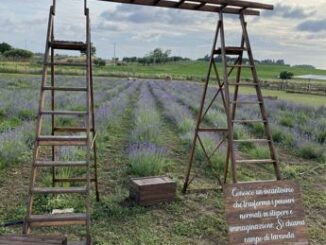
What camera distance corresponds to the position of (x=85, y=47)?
5230mm

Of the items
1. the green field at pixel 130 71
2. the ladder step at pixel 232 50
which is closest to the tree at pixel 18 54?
the green field at pixel 130 71

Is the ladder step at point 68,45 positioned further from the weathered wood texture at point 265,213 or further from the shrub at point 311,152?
the shrub at point 311,152

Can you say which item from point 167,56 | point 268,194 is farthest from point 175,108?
point 167,56

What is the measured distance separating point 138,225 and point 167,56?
145 metres

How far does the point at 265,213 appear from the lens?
444 cm

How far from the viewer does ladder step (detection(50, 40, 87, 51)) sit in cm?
503

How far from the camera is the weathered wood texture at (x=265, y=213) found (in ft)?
14.0

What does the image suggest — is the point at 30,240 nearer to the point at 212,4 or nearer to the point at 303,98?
the point at 212,4

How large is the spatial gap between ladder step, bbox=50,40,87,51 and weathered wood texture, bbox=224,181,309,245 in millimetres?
2585

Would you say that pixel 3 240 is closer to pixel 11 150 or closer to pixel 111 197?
pixel 111 197

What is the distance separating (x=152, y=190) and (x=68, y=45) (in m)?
2.34

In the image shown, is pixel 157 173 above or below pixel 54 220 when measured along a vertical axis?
below

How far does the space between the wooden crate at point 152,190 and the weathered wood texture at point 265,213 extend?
1727 mm

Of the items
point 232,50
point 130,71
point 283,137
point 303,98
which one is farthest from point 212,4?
point 130,71
